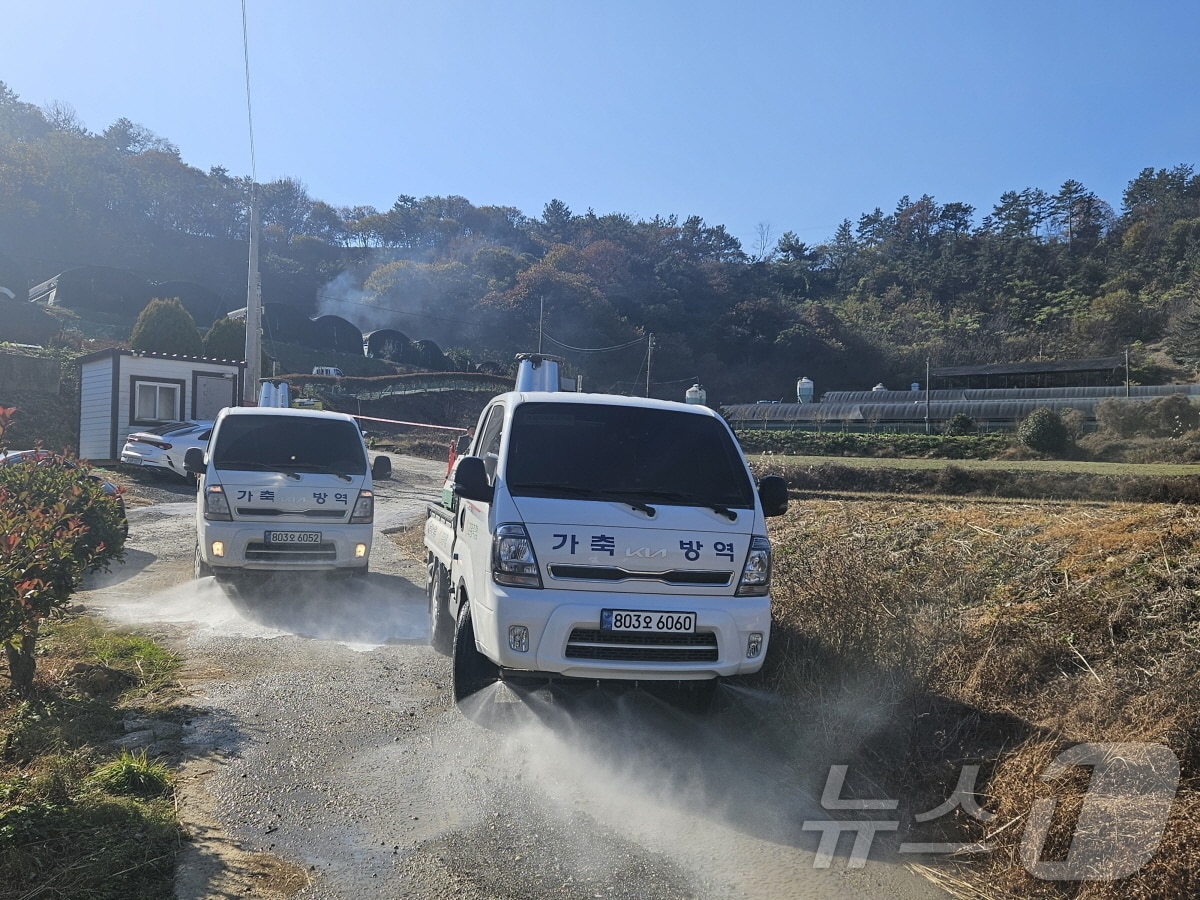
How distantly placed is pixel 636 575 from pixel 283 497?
5465 millimetres

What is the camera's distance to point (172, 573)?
37.8ft

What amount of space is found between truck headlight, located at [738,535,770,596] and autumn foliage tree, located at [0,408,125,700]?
3743 millimetres

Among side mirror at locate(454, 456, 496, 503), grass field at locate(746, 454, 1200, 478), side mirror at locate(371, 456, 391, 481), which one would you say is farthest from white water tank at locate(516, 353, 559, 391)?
grass field at locate(746, 454, 1200, 478)

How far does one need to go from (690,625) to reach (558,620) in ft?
2.44

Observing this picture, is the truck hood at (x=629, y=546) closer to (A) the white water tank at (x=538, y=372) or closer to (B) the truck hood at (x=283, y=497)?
(B) the truck hood at (x=283, y=497)

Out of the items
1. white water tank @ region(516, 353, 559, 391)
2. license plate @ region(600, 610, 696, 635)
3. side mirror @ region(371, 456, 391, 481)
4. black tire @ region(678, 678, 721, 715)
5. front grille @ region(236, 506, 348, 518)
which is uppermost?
white water tank @ region(516, 353, 559, 391)

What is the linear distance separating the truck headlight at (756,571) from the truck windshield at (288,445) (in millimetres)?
5839

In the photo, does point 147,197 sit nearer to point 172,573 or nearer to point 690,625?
point 172,573

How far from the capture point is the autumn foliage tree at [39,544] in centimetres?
464

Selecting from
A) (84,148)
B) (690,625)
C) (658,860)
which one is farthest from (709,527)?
(84,148)

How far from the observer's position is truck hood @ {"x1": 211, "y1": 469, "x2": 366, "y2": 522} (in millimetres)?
9391

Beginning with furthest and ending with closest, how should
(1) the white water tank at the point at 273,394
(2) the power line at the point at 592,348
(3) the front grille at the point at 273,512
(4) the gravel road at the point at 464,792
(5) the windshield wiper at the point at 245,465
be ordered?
(2) the power line at the point at 592,348, (1) the white water tank at the point at 273,394, (5) the windshield wiper at the point at 245,465, (3) the front grille at the point at 273,512, (4) the gravel road at the point at 464,792

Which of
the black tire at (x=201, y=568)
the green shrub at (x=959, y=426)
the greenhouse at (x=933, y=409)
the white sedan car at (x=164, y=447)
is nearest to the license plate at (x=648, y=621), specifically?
the black tire at (x=201, y=568)

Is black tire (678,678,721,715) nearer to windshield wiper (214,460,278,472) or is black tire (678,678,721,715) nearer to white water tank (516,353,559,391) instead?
windshield wiper (214,460,278,472)
